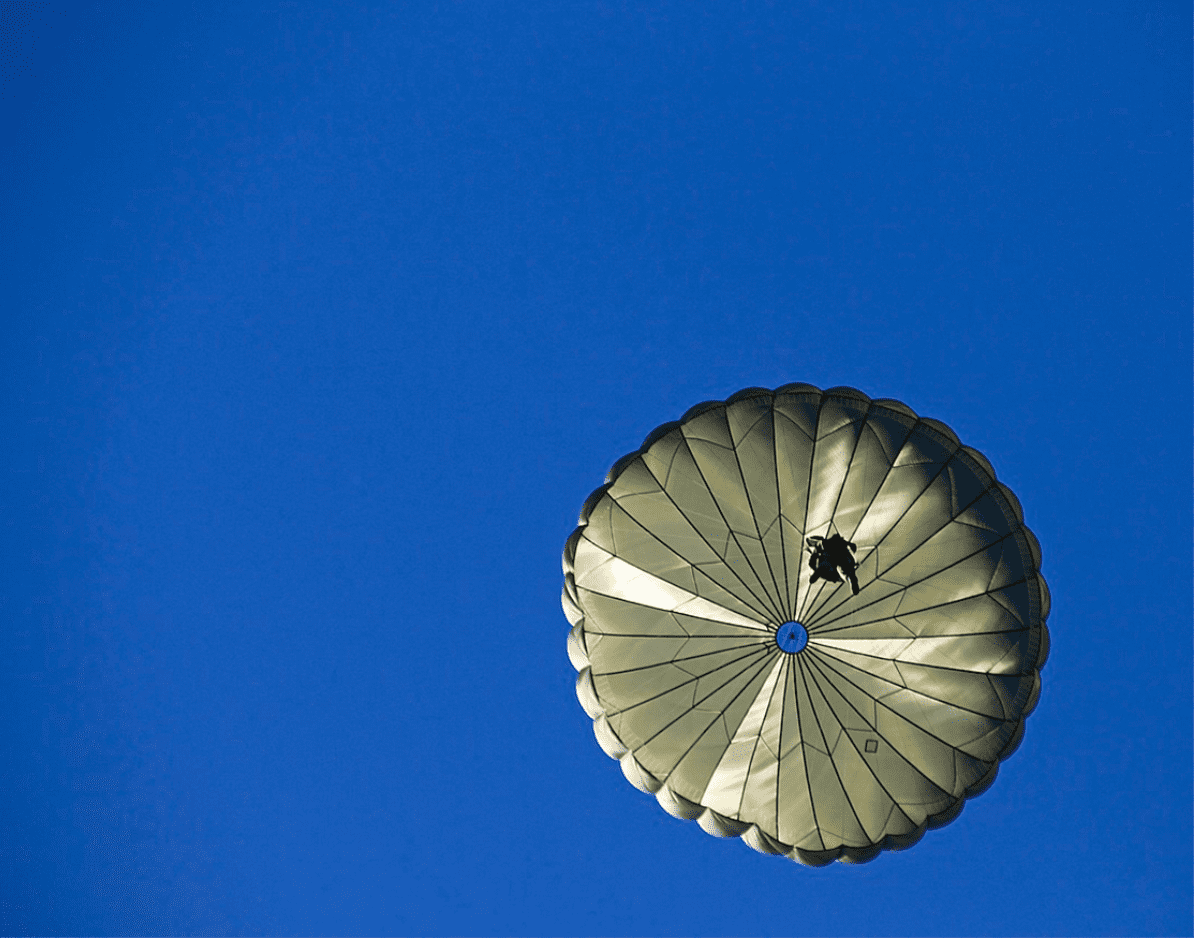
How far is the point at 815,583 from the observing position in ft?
43.3

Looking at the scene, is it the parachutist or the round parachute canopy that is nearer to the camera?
the parachutist

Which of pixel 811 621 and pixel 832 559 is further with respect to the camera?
pixel 811 621

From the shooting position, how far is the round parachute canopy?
13.2 meters

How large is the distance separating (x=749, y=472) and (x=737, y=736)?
3799 mm

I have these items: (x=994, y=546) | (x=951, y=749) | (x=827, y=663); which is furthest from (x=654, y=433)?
(x=951, y=749)

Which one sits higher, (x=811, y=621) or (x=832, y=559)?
(x=832, y=559)

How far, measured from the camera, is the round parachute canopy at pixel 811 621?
43.2 ft

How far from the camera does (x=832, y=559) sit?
1284 cm

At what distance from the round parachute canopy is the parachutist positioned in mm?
22

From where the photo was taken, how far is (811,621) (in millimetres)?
13344

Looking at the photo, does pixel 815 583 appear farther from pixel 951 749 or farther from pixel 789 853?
pixel 789 853

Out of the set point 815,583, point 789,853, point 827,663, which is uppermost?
point 815,583

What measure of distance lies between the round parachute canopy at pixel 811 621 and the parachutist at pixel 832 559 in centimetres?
2

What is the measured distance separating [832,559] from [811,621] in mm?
1066
